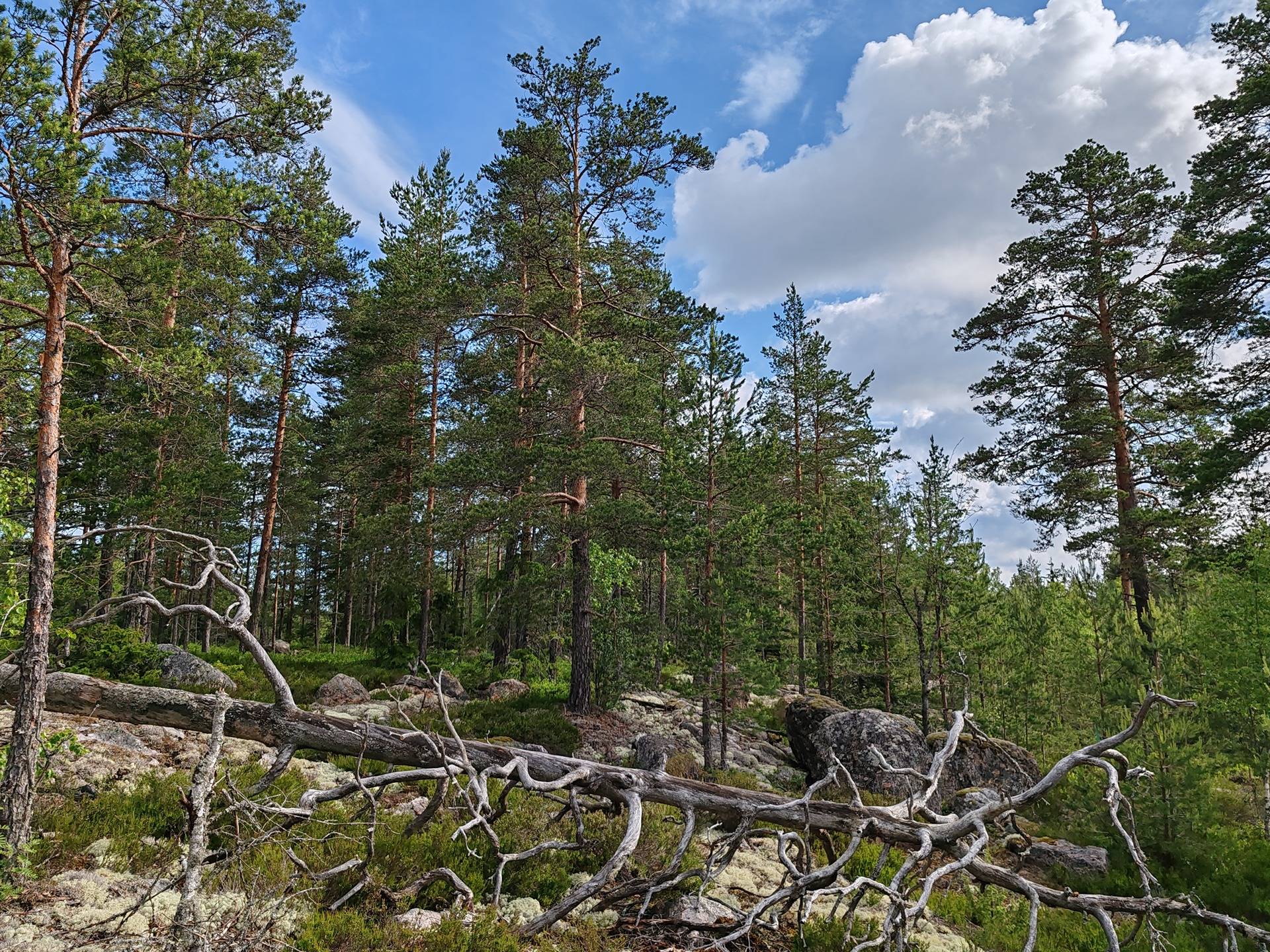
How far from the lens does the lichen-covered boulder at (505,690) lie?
15436 millimetres

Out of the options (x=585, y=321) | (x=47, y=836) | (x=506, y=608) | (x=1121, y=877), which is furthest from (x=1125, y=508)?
(x=47, y=836)

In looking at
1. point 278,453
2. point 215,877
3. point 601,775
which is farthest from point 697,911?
point 278,453

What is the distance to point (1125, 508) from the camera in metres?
16.5

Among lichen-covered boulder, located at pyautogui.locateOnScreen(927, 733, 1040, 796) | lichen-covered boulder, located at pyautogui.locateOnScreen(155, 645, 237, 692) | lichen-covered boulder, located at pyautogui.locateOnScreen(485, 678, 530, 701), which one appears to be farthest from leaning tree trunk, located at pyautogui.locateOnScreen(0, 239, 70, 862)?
lichen-covered boulder, located at pyautogui.locateOnScreen(927, 733, 1040, 796)

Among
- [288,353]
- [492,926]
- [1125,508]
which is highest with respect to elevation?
[288,353]

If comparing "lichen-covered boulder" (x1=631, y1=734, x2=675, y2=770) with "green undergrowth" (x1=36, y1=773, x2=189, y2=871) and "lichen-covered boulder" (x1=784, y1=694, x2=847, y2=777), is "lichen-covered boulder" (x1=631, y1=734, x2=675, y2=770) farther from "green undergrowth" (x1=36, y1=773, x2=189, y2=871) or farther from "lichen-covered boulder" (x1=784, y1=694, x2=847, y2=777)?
"green undergrowth" (x1=36, y1=773, x2=189, y2=871)

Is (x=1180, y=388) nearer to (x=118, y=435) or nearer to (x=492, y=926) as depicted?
(x=492, y=926)

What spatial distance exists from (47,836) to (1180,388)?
80.6 feet

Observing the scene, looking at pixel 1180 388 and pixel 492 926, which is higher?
pixel 1180 388

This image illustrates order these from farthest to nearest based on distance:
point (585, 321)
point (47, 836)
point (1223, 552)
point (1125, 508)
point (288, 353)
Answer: point (288, 353) → point (1125, 508) → point (585, 321) → point (1223, 552) → point (47, 836)

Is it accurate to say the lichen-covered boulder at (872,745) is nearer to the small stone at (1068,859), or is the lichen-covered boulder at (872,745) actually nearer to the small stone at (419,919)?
the small stone at (1068,859)

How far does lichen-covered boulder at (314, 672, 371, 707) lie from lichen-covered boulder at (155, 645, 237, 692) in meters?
1.73

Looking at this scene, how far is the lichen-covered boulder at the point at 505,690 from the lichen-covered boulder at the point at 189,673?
5.76 m

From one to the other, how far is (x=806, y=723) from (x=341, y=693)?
422 inches
